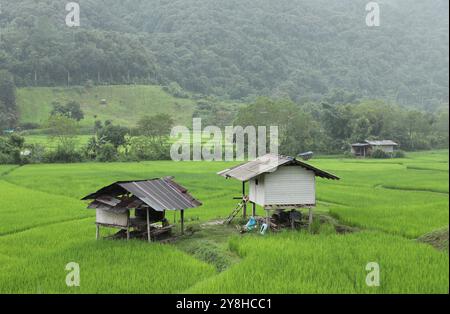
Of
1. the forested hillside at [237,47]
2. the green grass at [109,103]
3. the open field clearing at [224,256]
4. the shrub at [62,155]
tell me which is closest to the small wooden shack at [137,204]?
the open field clearing at [224,256]

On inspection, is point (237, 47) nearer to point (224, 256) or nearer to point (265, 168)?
point (265, 168)

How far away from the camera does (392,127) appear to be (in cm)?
5700

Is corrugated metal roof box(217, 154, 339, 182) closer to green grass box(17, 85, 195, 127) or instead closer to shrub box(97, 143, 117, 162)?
shrub box(97, 143, 117, 162)

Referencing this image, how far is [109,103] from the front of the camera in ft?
236

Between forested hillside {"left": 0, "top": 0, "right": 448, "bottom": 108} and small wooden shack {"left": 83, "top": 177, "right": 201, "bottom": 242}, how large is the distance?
66154 millimetres

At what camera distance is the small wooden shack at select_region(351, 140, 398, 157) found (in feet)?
161

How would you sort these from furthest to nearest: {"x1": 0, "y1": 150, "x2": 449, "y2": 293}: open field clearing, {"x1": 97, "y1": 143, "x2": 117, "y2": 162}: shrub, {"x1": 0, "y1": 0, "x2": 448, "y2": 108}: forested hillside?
{"x1": 0, "y1": 0, "x2": 448, "y2": 108}: forested hillside < {"x1": 97, "y1": 143, "x2": 117, "y2": 162}: shrub < {"x1": 0, "y1": 150, "x2": 449, "y2": 293}: open field clearing

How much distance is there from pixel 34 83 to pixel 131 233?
66.6m

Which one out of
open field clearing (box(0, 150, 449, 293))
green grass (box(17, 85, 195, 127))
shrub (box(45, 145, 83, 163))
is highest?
green grass (box(17, 85, 195, 127))

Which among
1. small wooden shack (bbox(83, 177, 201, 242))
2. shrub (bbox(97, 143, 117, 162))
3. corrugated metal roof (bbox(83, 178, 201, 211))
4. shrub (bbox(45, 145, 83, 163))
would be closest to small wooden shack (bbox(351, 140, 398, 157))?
shrub (bbox(97, 143, 117, 162))

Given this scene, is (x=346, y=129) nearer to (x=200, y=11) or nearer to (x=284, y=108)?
(x=284, y=108)

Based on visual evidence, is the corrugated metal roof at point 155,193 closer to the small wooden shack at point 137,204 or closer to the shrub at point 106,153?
the small wooden shack at point 137,204

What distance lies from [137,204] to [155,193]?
2.63 feet

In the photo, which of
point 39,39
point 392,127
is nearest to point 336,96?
point 392,127
